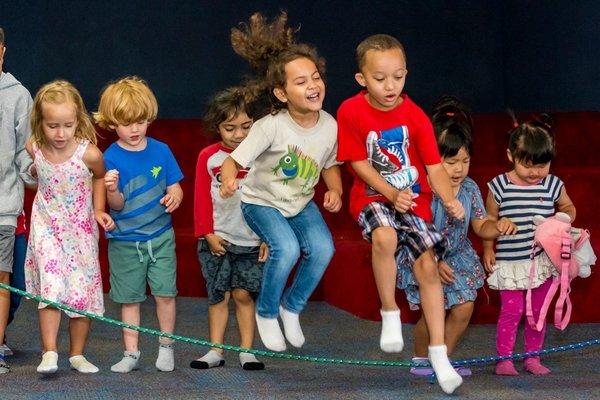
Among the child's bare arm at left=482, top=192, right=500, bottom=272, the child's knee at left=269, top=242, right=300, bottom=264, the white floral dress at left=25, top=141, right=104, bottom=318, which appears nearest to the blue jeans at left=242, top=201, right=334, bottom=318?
the child's knee at left=269, top=242, right=300, bottom=264

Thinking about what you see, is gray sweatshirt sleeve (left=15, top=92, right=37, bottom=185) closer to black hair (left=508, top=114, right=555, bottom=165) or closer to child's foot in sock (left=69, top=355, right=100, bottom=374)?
child's foot in sock (left=69, top=355, right=100, bottom=374)

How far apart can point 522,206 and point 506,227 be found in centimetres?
13

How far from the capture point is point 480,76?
30.9 feet

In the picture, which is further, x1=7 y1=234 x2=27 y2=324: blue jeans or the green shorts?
x1=7 y1=234 x2=27 y2=324: blue jeans

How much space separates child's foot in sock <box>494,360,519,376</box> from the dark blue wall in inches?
147

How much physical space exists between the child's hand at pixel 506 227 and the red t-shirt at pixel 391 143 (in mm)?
531

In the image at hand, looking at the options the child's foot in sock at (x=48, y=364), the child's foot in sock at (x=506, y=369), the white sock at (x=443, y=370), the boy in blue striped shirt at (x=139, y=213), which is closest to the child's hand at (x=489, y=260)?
the child's foot in sock at (x=506, y=369)

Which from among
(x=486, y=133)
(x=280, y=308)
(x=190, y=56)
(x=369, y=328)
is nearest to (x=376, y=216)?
(x=280, y=308)

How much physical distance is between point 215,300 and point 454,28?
4.35 m

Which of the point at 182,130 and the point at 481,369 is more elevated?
the point at 182,130

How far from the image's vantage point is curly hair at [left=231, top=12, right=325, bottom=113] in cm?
510

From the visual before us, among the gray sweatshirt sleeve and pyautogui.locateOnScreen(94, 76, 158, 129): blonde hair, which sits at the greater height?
pyautogui.locateOnScreen(94, 76, 158, 129): blonde hair

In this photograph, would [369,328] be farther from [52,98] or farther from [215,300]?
[52,98]

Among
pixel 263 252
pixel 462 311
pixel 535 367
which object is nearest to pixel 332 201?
pixel 263 252
